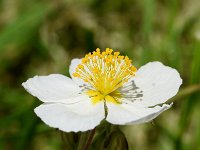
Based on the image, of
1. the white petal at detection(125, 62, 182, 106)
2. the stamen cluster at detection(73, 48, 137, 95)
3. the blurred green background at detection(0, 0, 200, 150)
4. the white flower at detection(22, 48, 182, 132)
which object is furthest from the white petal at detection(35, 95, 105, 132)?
the blurred green background at detection(0, 0, 200, 150)

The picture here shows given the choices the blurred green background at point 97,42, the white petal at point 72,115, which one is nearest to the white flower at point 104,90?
the white petal at point 72,115

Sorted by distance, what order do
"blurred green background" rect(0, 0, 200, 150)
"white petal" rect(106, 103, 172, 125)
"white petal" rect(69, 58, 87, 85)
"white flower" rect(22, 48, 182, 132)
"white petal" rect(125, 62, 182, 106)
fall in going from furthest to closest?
"blurred green background" rect(0, 0, 200, 150), "white petal" rect(69, 58, 87, 85), "white petal" rect(125, 62, 182, 106), "white flower" rect(22, 48, 182, 132), "white petal" rect(106, 103, 172, 125)

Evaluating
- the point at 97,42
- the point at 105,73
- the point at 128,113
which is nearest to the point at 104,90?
the point at 105,73

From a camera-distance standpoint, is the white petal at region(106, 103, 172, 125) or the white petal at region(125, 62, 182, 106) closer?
the white petal at region(106, 103, 172, 125)

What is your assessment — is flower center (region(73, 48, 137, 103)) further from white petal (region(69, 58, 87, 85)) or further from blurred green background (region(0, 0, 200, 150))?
blurred green background (region(0, 0, 200, 150))

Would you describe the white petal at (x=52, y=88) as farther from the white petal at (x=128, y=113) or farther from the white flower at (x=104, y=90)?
the white petal at (x=128, y=113)

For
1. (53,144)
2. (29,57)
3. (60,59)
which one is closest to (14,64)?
(29,57)

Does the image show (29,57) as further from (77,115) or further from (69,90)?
(77,115)
